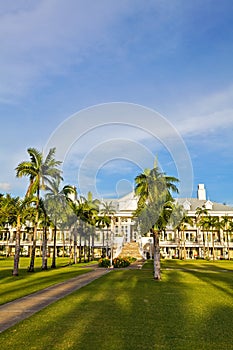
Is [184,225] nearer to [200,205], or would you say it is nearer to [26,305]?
[200,205]

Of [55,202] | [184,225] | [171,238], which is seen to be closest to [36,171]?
[55,202]

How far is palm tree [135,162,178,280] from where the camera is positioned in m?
27.6

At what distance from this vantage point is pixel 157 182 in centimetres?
2788

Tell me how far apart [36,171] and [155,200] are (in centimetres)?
1504

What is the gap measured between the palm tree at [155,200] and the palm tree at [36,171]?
1291cm

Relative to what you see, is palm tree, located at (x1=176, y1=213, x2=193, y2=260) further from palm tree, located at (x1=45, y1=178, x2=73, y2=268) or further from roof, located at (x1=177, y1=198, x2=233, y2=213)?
palm tree, located at (x1=45, y1=178, x2=73, y2=268)

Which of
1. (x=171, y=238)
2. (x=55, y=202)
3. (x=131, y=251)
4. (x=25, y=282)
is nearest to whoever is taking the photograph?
(x=25, y=282)

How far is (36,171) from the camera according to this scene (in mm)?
36844

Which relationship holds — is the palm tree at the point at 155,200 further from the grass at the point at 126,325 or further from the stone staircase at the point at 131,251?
the stone staircase at the point at 131,251

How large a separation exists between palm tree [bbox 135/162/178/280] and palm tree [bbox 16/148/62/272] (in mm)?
12912

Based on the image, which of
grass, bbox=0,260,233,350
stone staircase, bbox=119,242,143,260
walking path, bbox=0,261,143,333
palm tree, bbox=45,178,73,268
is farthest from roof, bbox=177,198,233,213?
grass, bbox=0,260,233,350

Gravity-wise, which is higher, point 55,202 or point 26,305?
point 55,202

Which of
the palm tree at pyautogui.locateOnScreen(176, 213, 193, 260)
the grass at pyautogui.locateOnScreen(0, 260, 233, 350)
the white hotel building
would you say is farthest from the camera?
the white hotel building

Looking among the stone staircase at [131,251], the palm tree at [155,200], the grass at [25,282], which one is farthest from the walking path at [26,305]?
the stone staircase at [131,251]
